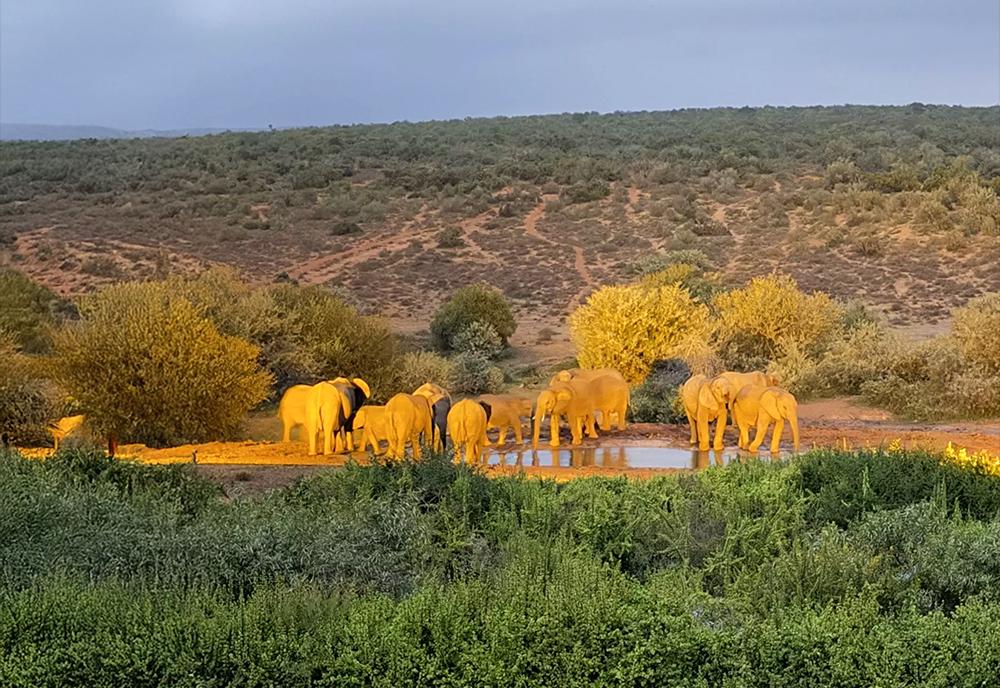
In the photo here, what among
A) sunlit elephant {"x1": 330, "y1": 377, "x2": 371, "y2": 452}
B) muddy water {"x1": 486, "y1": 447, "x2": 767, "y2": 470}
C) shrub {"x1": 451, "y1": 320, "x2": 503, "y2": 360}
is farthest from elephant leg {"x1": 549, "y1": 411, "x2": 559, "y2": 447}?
shrub {"x1": 451, "y1": 320, "x2": 503, "y2": 360}

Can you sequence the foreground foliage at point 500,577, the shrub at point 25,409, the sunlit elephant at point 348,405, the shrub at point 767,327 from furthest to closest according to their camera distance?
1. the shrub at point 767,327
2. the shrub at point 25,409
3. the sunlit elephant at point 348,405
4. the foreground foliage at point 500,577

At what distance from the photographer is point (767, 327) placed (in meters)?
22.1

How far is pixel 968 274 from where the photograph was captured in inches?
1356

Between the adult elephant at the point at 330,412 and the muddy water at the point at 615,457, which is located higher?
the adult elephant at the point at 330,412

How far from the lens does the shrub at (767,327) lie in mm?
21766

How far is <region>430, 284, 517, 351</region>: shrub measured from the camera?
88.9ft

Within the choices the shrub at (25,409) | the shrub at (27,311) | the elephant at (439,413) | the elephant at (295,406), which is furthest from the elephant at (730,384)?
the shrub at (27,311)

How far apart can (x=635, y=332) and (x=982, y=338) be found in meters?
5.76

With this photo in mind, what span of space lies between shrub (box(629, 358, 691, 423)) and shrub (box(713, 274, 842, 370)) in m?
2.74

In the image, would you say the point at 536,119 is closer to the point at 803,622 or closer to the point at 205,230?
the point at 205,230

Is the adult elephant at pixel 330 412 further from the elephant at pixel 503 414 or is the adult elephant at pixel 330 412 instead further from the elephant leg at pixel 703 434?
the elephant leg at pixel 703 434

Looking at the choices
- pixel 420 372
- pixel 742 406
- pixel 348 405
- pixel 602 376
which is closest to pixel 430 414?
pixel 348 405

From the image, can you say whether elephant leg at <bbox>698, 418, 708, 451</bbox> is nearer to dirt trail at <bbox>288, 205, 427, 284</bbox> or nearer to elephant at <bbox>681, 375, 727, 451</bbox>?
elephant at <bbox>681, 375, 727, 451</bbox>

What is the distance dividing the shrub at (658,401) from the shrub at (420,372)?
147 inches
